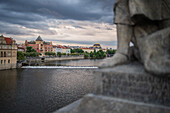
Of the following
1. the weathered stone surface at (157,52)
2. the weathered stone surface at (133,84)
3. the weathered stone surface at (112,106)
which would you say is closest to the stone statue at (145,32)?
the weathered stone surface at (157,52)

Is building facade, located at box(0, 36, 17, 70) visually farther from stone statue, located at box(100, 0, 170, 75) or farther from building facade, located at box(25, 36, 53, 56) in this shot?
building facade, located at box(25, 36, 53, 56)

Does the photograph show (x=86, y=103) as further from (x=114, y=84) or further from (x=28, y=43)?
(x=28, y=43)

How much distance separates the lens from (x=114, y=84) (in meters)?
3.59

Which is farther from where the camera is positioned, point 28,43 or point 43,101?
point 28,43

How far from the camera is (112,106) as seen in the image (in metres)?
3.51

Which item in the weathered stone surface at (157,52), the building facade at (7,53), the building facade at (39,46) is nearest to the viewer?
the weathered stone surface at (157,52)

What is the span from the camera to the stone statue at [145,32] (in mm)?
3252

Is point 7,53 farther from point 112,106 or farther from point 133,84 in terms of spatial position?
point 133,84

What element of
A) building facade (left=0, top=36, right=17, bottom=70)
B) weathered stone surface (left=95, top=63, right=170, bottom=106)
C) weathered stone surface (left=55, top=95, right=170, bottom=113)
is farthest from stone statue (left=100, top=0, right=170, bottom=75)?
building facade (left=0, top=36, right=17, bottom=70)

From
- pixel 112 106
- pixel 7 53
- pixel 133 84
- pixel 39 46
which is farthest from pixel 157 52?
pixel 39 46

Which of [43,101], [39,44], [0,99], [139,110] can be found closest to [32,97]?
[43,101]

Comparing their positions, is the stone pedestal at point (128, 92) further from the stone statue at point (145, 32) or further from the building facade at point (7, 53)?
the building facade at point (7, 53)

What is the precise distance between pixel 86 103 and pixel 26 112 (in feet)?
21.7

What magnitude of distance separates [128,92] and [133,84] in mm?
228
